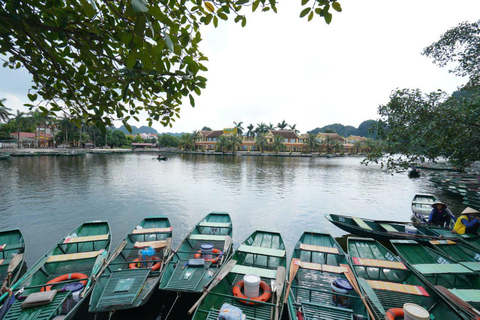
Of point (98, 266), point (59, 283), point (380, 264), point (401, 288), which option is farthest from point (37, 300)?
point (380, 264)

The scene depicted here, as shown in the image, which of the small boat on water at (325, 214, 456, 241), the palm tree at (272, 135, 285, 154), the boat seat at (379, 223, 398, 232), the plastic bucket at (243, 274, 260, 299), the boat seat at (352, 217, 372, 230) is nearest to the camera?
the plastic bucket at (243, 274, 260, 299)

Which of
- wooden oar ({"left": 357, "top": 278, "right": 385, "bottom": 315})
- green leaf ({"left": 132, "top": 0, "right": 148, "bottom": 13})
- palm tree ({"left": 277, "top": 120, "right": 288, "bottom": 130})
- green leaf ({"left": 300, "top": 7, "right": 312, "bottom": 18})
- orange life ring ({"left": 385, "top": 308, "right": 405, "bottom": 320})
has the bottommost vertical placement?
orange life ring ({"left": 385, "top": 308, "right": 405, "bottom": 320})

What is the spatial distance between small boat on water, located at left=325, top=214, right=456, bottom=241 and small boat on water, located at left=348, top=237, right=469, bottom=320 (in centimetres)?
212

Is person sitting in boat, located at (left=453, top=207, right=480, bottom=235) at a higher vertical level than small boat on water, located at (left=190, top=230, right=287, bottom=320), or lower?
higher

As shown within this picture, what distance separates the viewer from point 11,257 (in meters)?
7.82

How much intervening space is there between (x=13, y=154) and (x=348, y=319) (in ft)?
245

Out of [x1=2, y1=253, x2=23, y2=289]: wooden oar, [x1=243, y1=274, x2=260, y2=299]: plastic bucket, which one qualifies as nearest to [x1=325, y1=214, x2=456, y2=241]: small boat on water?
[x1=243, y1=274, x2=260, y2=299]: plastic bucket

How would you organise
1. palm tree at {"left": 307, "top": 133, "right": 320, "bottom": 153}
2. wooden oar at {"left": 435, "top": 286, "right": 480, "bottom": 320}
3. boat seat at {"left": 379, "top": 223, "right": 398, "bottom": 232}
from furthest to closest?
palm tree at {"left": 307, "top": 133, "right": 320, "bottom": 153} → boat seat at {"left": 379, "top": 223, "right": 398, "bottom": 232} → wooden oar at {"left": 435, "top": 286, "right": 480, "bottom": 320}

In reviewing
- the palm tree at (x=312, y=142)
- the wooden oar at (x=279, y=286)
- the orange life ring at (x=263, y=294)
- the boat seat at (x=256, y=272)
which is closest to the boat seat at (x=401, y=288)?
the wooden oar at (x=279, y=286)

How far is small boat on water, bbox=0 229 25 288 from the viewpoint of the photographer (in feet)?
21.9

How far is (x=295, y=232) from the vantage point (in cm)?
1322

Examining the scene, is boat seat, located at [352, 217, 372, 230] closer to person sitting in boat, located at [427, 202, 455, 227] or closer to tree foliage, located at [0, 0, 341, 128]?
person sitting in boat, located at [427, 202, 455, 227]

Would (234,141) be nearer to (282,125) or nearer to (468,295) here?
(282,125)

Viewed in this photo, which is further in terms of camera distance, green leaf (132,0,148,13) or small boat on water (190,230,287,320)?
small boat on water (190,230,287,320)
